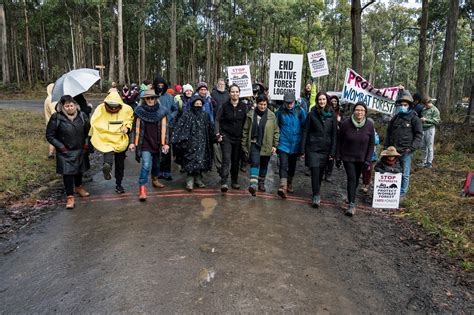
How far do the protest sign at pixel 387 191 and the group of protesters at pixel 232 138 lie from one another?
0.54 feet

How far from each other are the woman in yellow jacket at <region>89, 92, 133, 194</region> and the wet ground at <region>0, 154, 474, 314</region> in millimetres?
861

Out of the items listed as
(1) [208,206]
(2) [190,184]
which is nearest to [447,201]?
(1) [208,206]

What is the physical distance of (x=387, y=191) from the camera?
6660 mm

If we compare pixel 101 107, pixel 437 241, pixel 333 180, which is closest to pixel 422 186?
pixel 333 180

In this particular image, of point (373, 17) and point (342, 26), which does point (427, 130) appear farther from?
point (373, 17)

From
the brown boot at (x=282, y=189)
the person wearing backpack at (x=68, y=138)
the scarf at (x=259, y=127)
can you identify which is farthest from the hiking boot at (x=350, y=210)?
the person wearing backpack at (x=68, y=138)

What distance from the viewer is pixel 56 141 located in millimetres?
5887

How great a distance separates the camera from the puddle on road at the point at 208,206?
19.0 feet

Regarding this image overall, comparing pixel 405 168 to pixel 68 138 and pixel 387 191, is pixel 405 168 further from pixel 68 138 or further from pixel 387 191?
pixel 68 138

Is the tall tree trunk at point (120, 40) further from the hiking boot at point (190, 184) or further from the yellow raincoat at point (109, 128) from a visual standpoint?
the hiking boot at point (190, 184)

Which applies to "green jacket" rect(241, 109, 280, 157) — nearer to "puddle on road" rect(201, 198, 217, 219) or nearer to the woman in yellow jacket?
"puddle on road" rect(201, 198, 217, 219)

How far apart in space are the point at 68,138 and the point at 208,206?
2482mm

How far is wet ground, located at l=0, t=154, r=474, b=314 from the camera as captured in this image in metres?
3.53

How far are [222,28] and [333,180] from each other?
3194 cm
